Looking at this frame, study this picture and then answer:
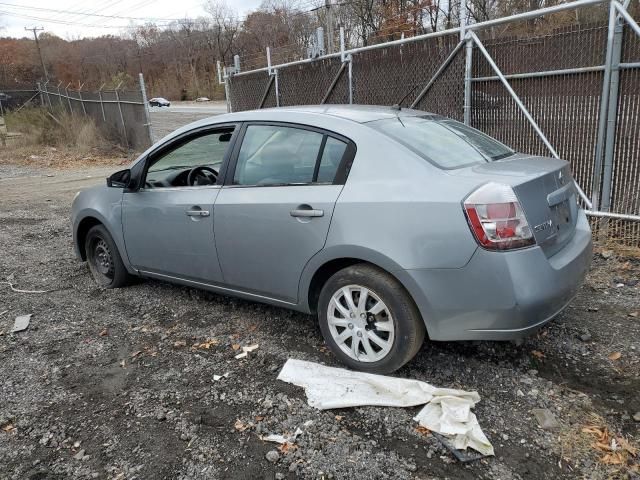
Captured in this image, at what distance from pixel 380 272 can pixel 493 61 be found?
428 centimetres

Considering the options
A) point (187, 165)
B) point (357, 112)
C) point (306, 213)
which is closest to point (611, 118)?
point (357, 112)

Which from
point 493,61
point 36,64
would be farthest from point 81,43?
point 493,61

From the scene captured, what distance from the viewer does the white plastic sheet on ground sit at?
107 inches

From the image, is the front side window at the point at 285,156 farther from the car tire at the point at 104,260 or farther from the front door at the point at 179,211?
the car tire at the point at 104,260

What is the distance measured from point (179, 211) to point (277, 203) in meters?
1.03

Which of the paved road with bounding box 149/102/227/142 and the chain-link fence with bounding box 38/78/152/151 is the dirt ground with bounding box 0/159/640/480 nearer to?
the chain-link fence with bounding box 38/78/152/151

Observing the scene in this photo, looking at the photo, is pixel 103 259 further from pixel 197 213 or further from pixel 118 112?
pixel 118 112

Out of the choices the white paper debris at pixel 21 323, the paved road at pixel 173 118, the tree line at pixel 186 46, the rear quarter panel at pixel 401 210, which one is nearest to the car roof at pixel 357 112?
the rear quarter panel at pixel 401 210

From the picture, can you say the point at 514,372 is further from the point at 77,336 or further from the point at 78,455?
the point at 77,336

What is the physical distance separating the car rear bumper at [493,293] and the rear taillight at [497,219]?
0.06 m

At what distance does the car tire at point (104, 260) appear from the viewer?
4965 mm

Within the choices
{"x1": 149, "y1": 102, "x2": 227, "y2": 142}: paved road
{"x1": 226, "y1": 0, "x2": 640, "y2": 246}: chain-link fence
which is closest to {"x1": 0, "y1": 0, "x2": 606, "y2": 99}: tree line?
{"x1": 149, "y1": 102, "x2": 227, "y2": 142}: paved road

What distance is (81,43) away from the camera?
7531 centimetres

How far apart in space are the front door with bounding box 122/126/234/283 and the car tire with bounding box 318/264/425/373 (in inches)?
42.7
